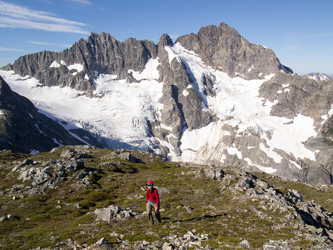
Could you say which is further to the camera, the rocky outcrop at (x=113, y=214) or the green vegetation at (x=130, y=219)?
the rocky outcrop at (x=113, y=214)

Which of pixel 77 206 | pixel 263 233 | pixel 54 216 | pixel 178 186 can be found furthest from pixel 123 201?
pixel 263 233

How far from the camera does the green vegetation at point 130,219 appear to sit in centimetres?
2417

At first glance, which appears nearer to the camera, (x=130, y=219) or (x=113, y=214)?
(x=130, y=219)

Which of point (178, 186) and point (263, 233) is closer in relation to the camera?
point (263, 233)

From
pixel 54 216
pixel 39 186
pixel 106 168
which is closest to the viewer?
pixel 54 216

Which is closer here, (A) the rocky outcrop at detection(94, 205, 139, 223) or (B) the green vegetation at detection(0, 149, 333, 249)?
(B) the green vegetation at detection(0, 149, 333, 249)

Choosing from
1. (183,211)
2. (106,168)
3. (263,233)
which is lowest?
(106,168)

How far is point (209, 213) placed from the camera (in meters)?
33.8

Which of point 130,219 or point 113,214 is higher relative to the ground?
point 113,214

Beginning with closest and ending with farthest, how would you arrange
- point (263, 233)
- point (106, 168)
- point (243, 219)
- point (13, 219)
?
point (263, 233) < point (243, 219) < point (13, 219) < point (106, 168)

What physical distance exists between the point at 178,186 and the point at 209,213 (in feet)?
79.1

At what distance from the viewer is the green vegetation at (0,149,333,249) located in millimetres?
24172

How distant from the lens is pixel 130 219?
30.3 meters

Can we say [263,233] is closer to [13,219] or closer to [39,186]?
[13,219]
